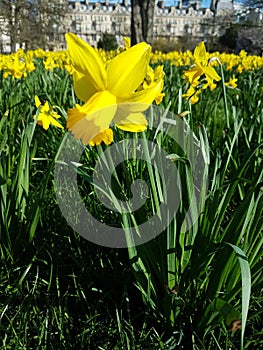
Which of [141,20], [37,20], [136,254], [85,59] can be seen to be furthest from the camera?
[37,20]

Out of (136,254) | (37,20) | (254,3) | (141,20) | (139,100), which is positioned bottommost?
(136,254)

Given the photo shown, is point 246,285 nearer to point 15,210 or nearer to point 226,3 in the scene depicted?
point 15,210

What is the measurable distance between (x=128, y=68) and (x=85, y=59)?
58 millimetres

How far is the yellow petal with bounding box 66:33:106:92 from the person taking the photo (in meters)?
0.48

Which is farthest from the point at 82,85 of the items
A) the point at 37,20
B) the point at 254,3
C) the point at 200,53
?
the point at 37,20

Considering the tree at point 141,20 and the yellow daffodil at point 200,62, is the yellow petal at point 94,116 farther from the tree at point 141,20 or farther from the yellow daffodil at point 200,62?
the tree at point 141,20

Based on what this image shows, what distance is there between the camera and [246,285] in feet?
1.78

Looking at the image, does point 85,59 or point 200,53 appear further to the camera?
point 200,53

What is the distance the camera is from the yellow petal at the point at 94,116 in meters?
0.49

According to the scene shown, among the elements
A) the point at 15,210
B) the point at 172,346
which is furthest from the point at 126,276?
the point at 15,210

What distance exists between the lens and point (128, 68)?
49 centimetres

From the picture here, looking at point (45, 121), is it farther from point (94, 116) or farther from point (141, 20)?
point (141, 20)

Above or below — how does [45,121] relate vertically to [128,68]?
below

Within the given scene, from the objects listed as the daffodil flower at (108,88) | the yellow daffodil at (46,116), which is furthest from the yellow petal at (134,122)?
the yellow daffodil at (46,116)
